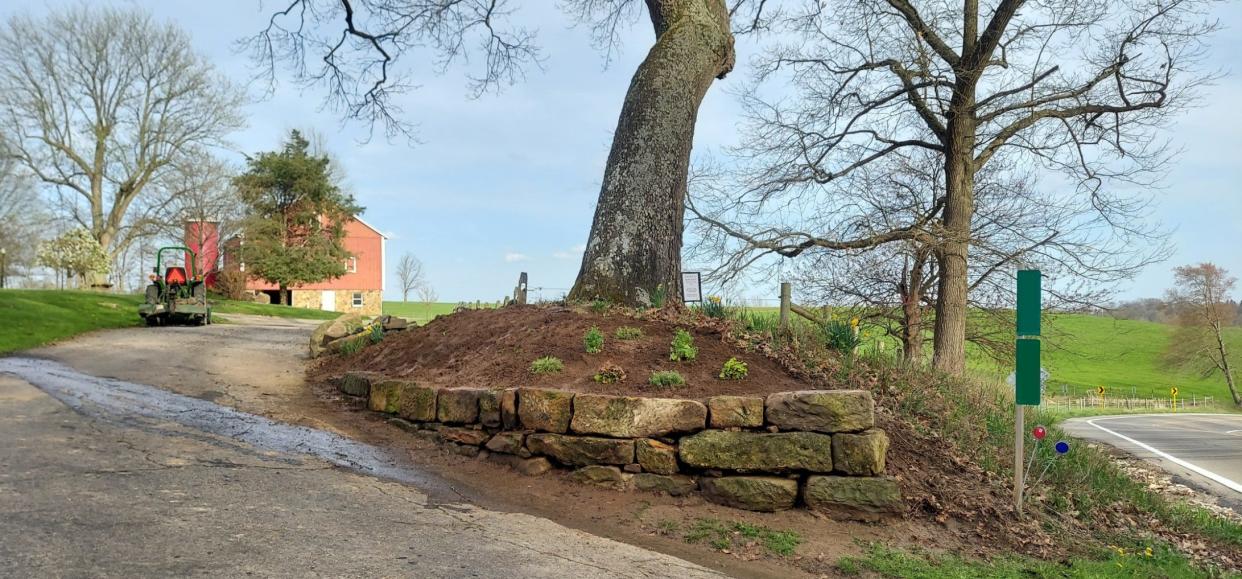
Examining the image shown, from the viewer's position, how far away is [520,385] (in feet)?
24.5

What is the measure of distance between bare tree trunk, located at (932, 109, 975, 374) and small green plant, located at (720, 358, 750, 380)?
295 inches

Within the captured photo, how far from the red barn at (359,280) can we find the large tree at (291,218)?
6.09m

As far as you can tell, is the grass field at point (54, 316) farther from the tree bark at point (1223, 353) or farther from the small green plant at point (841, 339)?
the tree bark at point (1223, 353)

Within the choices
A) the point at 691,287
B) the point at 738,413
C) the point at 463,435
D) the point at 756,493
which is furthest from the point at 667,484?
the point at 691,287

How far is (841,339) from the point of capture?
28.6ft

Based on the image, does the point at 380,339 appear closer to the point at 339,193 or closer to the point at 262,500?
the point at 262,500

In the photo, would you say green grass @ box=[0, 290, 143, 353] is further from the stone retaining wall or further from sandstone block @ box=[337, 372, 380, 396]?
the stone retaining wall

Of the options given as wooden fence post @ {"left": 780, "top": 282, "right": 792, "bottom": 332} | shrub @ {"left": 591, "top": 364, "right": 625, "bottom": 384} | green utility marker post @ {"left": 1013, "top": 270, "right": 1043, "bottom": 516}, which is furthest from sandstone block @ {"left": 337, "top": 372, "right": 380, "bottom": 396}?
green utility marker post @ {"left": 1013, "top": 270, "right": 1043, "bottom": 516}

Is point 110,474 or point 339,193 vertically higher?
point 339,193

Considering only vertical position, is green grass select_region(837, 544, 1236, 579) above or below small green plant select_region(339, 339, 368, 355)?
below

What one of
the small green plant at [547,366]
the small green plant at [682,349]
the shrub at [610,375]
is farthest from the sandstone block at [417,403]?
the small green plant at [682,349]

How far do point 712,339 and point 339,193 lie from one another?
36063 mm

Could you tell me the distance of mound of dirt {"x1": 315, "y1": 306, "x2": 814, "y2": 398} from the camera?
709 centimetres

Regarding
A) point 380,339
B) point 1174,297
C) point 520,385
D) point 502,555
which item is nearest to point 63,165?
point 380,339
